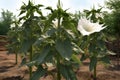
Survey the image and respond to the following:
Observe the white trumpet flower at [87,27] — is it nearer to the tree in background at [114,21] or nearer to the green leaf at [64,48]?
the green leaf at [64,48]

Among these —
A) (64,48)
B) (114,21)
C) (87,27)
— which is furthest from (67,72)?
(114,21)

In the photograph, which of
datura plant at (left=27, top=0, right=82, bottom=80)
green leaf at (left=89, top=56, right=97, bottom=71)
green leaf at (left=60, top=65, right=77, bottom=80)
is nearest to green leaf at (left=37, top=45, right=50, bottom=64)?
datura plant at (left=27, top=0, right=82, bottom=80)

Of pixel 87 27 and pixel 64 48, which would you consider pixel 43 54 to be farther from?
pixel 87 27

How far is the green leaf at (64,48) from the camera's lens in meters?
3.59

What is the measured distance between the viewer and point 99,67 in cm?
1111

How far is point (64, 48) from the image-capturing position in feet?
12.0

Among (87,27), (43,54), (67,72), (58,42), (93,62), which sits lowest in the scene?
(93,62)

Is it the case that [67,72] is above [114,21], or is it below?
below

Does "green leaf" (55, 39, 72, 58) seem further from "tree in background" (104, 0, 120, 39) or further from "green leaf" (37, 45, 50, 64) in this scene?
"tree in background" (104, 0, 120, 39)

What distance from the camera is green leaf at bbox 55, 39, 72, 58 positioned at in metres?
3.59

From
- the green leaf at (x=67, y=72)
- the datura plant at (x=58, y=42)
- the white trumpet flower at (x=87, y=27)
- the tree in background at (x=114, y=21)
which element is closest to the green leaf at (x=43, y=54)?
the datura plant at (x=58, y=42)

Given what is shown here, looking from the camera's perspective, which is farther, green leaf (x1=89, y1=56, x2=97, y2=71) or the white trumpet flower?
green leaf (x1=89, y1=56, x2=97, y2=71)

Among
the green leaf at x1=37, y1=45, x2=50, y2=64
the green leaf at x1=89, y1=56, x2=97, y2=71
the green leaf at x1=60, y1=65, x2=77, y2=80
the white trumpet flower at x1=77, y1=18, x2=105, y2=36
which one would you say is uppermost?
the white trumpet flower at x1=77, y1=18, x2=105, y2=36

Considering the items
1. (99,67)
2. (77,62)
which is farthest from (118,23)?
(77,62)
